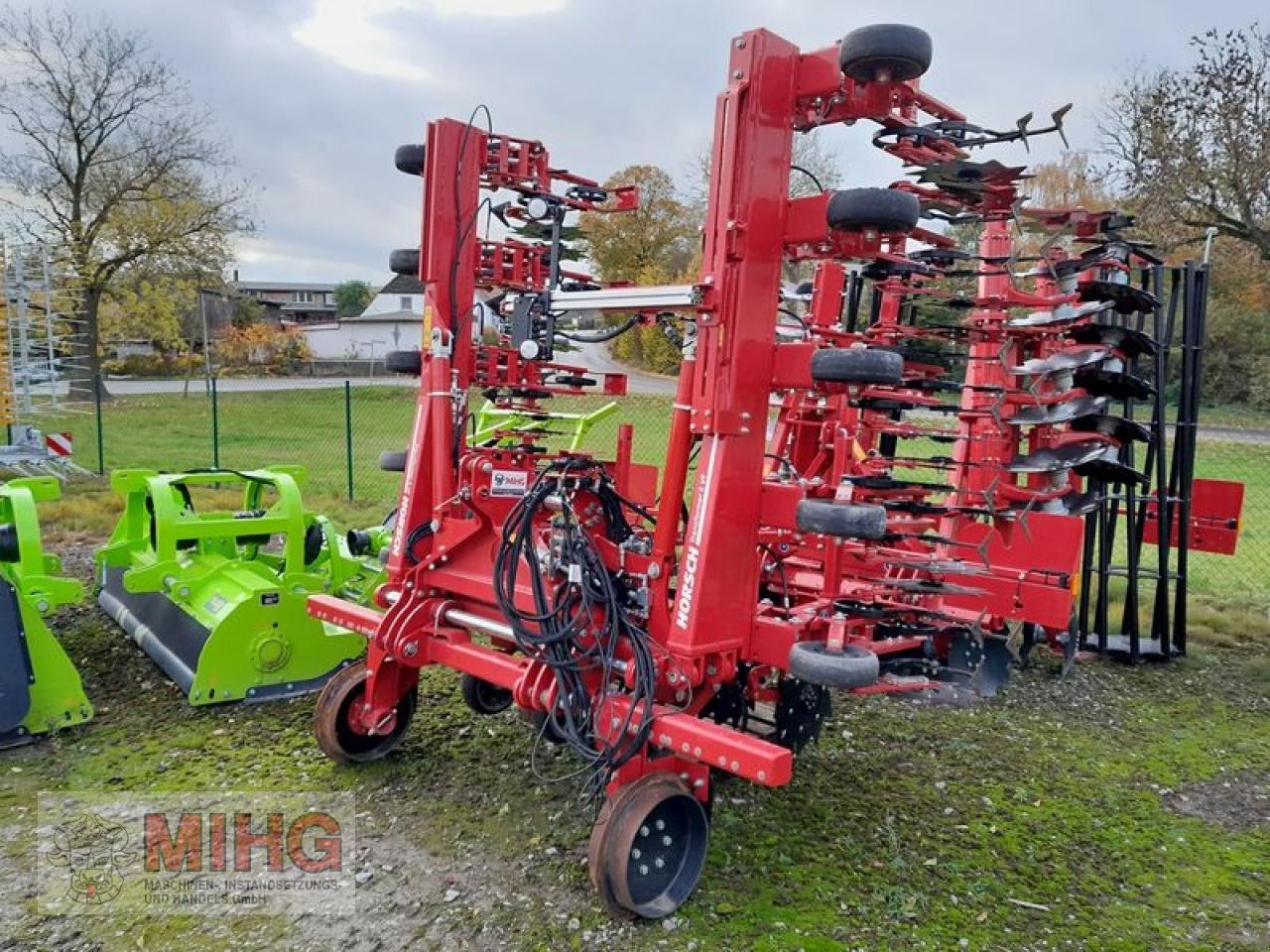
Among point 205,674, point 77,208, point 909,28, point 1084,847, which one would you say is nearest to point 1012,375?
point 1084,847

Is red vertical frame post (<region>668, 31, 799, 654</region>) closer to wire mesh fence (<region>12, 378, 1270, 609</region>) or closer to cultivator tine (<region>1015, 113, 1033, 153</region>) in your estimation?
cultivator tine (<region>1015, 113, 1033, 153</region>)

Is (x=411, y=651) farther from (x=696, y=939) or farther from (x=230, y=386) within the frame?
(x=230, y=386)

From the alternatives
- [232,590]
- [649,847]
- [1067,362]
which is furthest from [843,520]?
[232,590]

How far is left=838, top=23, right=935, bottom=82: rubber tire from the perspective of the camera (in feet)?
9.48

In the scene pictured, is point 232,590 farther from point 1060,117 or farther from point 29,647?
point 1060,117

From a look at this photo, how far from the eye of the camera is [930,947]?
316 cm

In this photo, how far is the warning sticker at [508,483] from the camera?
420cm

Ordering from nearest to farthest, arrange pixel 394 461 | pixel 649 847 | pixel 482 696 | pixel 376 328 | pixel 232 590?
pixel 649 847, pixel 394 461, pixel 482 696, pixel 232 590, pixel 376 328

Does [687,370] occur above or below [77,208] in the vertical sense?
below

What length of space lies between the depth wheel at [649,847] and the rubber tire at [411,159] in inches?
119

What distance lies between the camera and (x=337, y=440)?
1909 centimetres

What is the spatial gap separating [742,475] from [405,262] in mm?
2289

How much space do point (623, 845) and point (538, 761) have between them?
55.3 inches

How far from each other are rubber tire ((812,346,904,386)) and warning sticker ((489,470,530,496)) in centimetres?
173
